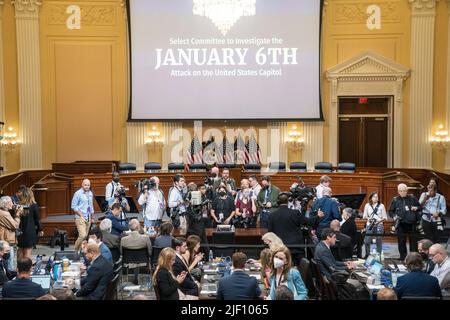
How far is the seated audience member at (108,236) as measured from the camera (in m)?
9.73

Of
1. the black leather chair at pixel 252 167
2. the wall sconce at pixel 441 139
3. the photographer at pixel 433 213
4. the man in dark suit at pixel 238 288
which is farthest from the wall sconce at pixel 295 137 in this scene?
the man in dark suit at pixel 238 288

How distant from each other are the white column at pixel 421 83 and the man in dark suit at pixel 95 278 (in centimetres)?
1424

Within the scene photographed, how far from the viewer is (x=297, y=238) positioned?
10.4m

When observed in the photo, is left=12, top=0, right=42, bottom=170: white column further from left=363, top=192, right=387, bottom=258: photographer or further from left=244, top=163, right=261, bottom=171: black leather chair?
left=363, top=192, right=387, bottom=258: photographer

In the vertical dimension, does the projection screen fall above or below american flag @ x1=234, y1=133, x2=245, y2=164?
above

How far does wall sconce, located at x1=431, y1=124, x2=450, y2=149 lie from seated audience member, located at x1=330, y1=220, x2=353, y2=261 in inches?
442

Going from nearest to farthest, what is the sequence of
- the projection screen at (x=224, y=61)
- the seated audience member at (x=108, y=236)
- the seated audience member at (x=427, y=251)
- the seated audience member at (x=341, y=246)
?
the seated audience member at (x=427, y=251), the seated audience member at (x=341, y=246), the seated audience member at (x=108, y=236), the projection screen at (x=224, y=61)

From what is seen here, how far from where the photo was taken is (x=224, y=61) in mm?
19828

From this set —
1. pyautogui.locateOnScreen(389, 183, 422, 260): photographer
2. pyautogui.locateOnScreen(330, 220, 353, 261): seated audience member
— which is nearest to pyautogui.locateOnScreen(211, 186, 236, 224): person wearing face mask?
pyautogui.locateOnScreen(389, 183, 422, 260): photographer

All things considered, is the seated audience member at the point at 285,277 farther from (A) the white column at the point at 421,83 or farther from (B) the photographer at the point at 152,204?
(A) the white column at the point at 421,83

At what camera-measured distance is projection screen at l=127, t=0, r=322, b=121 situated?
1970 centimetres

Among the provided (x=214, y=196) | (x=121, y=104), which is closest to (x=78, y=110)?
(x=121, y=104)
